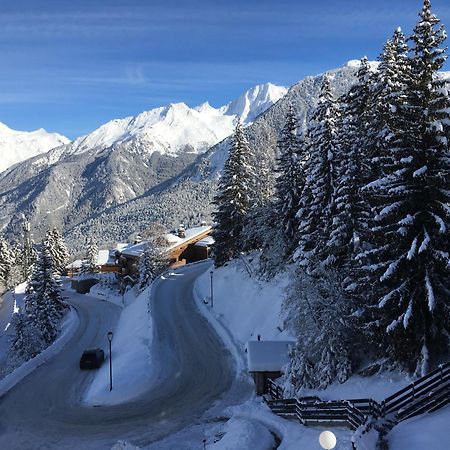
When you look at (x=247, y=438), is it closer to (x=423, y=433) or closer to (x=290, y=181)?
(x=423, y=433)

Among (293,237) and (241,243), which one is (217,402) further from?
(241,243)

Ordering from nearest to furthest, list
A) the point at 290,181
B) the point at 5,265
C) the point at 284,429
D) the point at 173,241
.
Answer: the point at 284,429, the point at 290,181, the point at 173,241, the point at 5,265

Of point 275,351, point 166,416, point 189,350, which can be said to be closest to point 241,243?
point 189,350

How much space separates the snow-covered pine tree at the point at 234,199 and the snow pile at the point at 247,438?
30961 millimetres

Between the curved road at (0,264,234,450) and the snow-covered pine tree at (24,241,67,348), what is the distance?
42.5 feet

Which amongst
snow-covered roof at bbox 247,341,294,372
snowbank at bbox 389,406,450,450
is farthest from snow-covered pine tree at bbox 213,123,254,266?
snowbank at bbox 389,406,450,450

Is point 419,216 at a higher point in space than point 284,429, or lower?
higher

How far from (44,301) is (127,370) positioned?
28.2m

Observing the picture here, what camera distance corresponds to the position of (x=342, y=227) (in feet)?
84.7

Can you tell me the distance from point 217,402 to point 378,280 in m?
11.4

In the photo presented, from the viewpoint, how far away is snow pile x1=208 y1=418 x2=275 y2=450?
696 inches

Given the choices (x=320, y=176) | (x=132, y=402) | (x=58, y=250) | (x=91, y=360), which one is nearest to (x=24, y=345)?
(x=91, y=360)

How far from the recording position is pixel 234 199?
5000 centimetres

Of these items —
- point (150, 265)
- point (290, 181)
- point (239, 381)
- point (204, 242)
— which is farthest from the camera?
point (204, 242)
